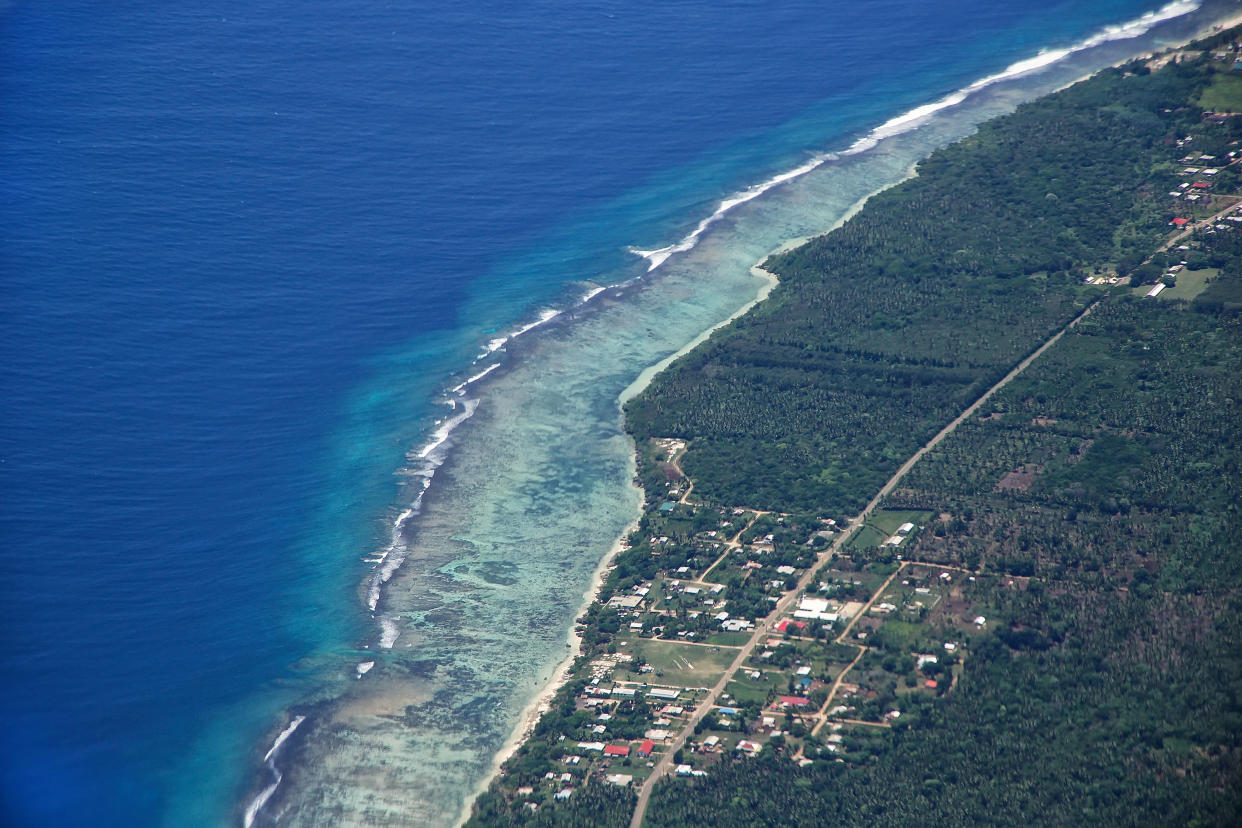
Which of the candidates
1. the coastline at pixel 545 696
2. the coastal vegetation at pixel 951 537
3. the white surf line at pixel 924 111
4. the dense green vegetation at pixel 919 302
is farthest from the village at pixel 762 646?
the white surf line at pixel 924 111

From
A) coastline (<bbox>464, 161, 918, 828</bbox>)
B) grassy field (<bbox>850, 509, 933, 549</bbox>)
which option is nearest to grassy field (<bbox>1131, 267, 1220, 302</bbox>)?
coastline (<bbox>464, 161, 918, 828</bbox>)

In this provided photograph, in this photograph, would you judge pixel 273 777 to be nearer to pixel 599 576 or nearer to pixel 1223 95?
pixel 599 576

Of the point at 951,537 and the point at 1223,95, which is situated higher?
the point at 1223,95

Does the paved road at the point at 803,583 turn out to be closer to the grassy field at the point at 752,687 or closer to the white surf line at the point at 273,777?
the grassy field at the point at 752,687

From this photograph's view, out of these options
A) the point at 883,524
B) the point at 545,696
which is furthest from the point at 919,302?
the point at 545,696

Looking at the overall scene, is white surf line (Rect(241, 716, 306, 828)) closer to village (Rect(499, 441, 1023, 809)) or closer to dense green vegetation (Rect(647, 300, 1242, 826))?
village (Rect(499, 441, 1023, 809))

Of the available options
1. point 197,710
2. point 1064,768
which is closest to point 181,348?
point 197,710
